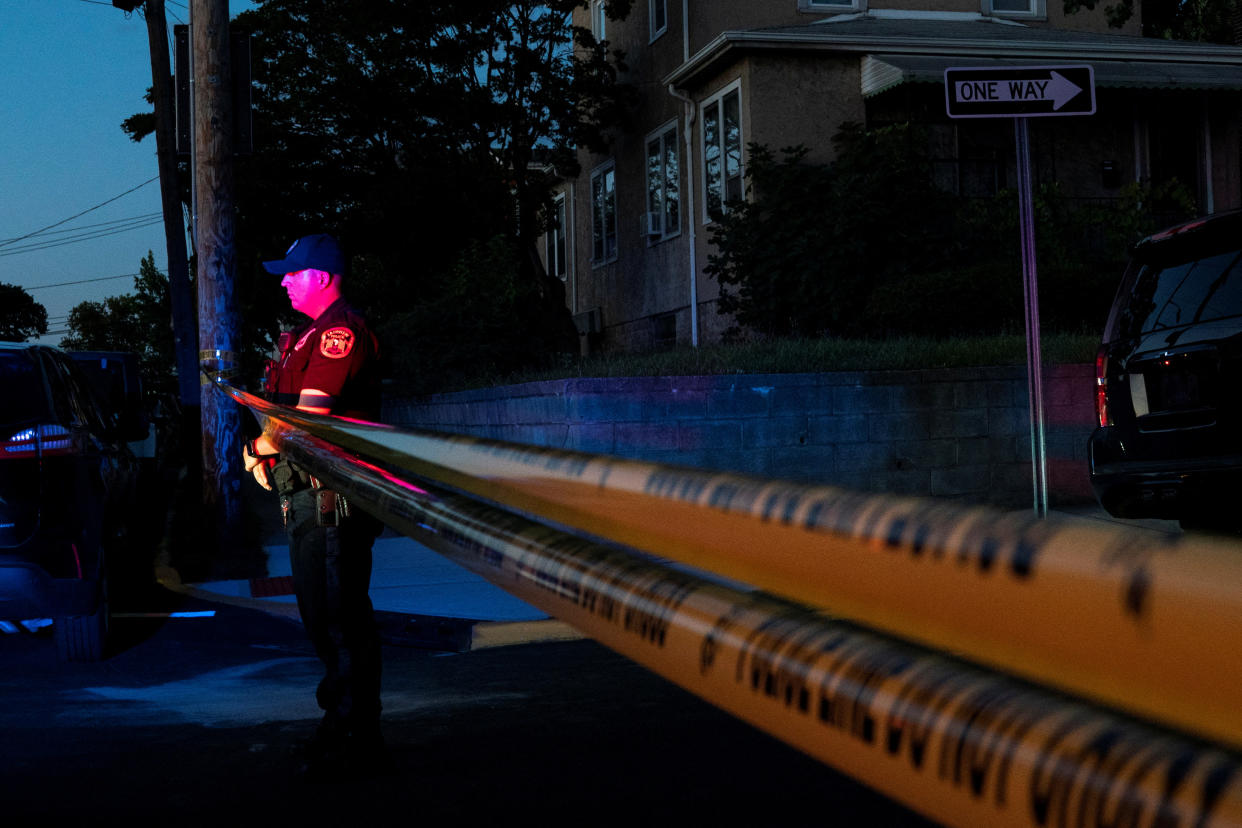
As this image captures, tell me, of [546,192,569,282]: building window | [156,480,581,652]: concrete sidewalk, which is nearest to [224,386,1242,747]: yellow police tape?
[156,480,581,652]: concrete sidewalk

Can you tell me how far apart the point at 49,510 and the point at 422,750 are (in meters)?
2.89

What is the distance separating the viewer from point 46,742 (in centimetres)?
561

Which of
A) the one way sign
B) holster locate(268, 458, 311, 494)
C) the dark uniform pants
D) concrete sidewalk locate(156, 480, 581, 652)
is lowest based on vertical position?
concrete sidewalk locate(156, 480, 581, 652)

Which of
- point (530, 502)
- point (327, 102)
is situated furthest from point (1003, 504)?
point (327, 102)

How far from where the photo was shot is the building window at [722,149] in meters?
22.4

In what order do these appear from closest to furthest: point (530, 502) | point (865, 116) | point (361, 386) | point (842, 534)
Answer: point (842, 534)
point (530, 502)
point (361, 386)
point (865, 116)

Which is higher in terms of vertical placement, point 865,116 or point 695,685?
point 865,116

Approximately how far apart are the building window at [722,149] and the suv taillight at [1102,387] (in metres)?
14.0

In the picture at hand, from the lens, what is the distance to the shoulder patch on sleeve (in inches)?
197

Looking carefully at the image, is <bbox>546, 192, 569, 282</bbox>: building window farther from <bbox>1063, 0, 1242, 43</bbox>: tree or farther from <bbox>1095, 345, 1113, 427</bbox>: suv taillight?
<bbox>1095, 345, 1113, 427</bbox>: suv taillight

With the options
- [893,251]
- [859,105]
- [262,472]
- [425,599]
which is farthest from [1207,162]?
[262,472]

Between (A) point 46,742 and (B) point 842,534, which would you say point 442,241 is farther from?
(B) point 842,534

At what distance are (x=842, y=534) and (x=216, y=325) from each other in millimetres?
10713

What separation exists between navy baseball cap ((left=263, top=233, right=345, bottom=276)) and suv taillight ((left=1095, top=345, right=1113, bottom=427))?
450 cm
